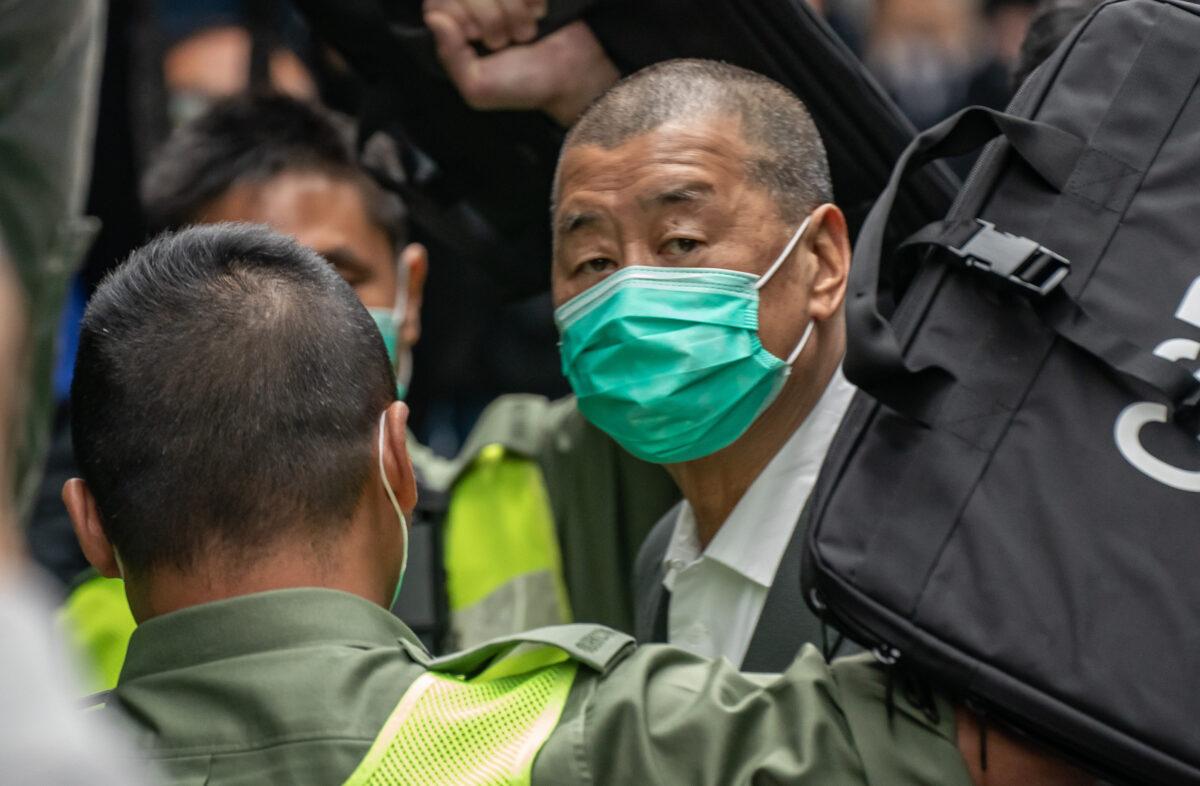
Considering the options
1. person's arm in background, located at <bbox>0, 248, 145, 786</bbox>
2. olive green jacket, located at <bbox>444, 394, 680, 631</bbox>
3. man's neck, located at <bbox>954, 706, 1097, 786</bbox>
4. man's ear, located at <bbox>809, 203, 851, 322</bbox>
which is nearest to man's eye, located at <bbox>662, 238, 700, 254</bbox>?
man's ear, located at <bbox>809, 203, 851, 322</bbox>

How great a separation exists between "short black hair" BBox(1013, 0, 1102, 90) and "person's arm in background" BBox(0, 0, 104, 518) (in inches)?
70.4

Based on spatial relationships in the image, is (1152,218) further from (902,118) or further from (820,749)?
(902,118)

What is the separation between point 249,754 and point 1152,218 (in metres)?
1.16

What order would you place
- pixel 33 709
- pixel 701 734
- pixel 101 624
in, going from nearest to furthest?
pixel 33 709, pixel 701 734, pixel 101 624

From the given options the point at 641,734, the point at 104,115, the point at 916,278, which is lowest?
the point at 104,115

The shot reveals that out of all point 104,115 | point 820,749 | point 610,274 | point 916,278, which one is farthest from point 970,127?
point 104,115

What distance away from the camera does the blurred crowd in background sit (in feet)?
12.6

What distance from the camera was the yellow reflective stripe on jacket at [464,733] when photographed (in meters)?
1.75

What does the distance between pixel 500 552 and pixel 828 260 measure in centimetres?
92

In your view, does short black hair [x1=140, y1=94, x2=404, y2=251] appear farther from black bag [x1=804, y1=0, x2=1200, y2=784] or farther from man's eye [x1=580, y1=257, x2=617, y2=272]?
black bag [x1=804, y1=0, x2=1200, y2=784]

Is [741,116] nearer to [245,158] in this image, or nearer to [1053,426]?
[1053,426]

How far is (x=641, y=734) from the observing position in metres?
1.77

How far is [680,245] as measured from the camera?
9.08ft

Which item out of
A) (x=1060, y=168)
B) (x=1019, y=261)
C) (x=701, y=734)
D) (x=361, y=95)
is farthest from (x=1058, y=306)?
(x=361, y=95)
